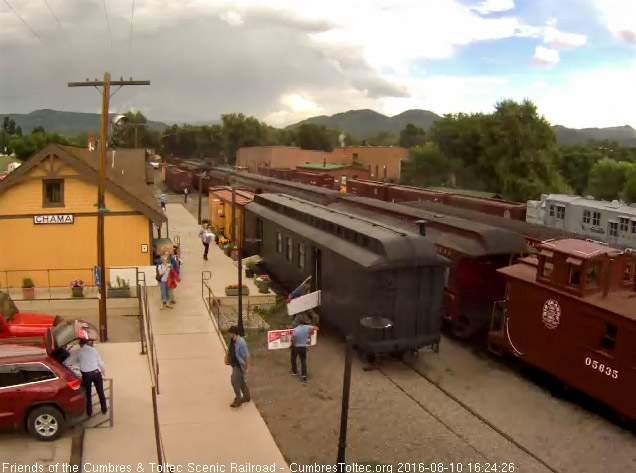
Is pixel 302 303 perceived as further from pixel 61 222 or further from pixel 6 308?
pixel 61 222

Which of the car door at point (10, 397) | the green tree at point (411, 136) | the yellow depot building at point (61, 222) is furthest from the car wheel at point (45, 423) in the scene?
the green tree at point (411, 136)

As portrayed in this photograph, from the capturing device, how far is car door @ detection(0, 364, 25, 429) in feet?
29.9

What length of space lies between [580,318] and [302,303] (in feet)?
19.9

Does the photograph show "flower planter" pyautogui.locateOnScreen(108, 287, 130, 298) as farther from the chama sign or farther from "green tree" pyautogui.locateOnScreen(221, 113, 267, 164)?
"green tree" pyautogui.locateOnScreen(221, 113, 267, 164)

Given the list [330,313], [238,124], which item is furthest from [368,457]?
[238,124]

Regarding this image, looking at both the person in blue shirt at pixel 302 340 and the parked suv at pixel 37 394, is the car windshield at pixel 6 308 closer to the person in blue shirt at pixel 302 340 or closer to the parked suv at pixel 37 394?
the parked suv at pixel 37 394

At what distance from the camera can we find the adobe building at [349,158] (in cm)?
8594

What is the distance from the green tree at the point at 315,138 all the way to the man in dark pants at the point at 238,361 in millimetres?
126598

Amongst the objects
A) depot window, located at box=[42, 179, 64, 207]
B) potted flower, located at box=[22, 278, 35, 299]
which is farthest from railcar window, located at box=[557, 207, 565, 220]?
potted flower, located at box=[22, 278, 35, 299]

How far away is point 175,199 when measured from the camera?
5909 cm

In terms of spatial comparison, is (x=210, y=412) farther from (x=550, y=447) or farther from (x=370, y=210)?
(x=370, y=210)

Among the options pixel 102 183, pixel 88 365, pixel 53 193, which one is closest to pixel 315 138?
pixel 53 193

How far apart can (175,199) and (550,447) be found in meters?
53.1

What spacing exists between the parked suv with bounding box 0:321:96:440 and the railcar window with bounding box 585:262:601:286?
10.2 m
